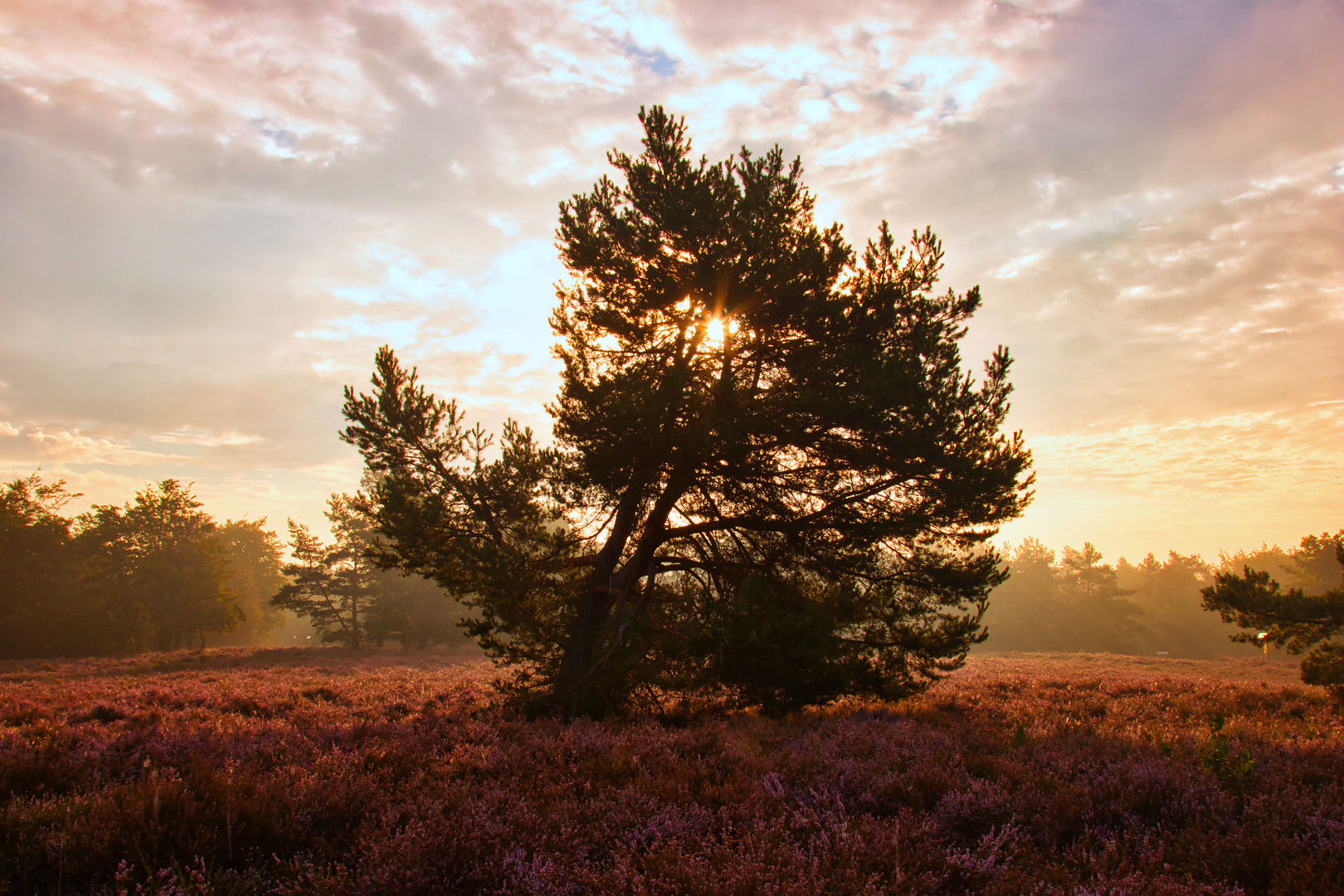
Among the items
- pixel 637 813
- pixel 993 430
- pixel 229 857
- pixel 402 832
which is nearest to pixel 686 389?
pixel 993 430

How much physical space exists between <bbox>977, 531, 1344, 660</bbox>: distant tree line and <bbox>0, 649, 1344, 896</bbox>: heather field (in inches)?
2616

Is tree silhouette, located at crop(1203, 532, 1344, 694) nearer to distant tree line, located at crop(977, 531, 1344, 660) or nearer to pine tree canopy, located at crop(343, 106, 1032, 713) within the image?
pine tree canopy, located at crop(343, 106, 1032, 713)

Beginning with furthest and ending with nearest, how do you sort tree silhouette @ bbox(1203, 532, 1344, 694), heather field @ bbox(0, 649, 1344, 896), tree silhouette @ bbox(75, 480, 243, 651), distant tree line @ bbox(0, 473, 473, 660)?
tree silhouette @ bbox(75, 480, 243, 651) → distant tree line @ bbox(0, 473, 473, 660) → tree silhouette @ bbox(1203, 532, 1344, 694) → heather field @ bbox(0, 649, 1344, 896)

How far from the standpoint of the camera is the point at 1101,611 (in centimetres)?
6322

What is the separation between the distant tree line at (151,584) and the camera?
37031mm

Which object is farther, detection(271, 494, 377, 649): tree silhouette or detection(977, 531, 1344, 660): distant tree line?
detection(977, 531, 1344, 660): distant tree line

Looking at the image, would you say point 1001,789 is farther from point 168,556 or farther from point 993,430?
point 168,556

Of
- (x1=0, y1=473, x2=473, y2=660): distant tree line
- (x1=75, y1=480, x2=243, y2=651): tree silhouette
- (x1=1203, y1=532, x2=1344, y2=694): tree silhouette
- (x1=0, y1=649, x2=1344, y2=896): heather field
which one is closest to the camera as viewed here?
(x1=0, y1=649, x2=1344, y2=896): heather field

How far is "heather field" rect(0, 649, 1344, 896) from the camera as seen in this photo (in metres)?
3.34

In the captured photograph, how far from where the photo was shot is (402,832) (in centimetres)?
400

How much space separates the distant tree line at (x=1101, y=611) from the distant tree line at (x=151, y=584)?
2347 inches

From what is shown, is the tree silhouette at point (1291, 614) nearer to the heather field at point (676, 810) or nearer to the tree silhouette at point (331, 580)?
the heather field at point (676, 810)

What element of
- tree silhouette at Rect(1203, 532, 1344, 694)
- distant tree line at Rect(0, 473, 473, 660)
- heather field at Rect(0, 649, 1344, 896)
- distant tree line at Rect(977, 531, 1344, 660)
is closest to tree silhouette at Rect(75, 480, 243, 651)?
distant tree line at Rect(0, 473, 473, 660)

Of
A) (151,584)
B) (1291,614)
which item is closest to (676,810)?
(1291,614)
